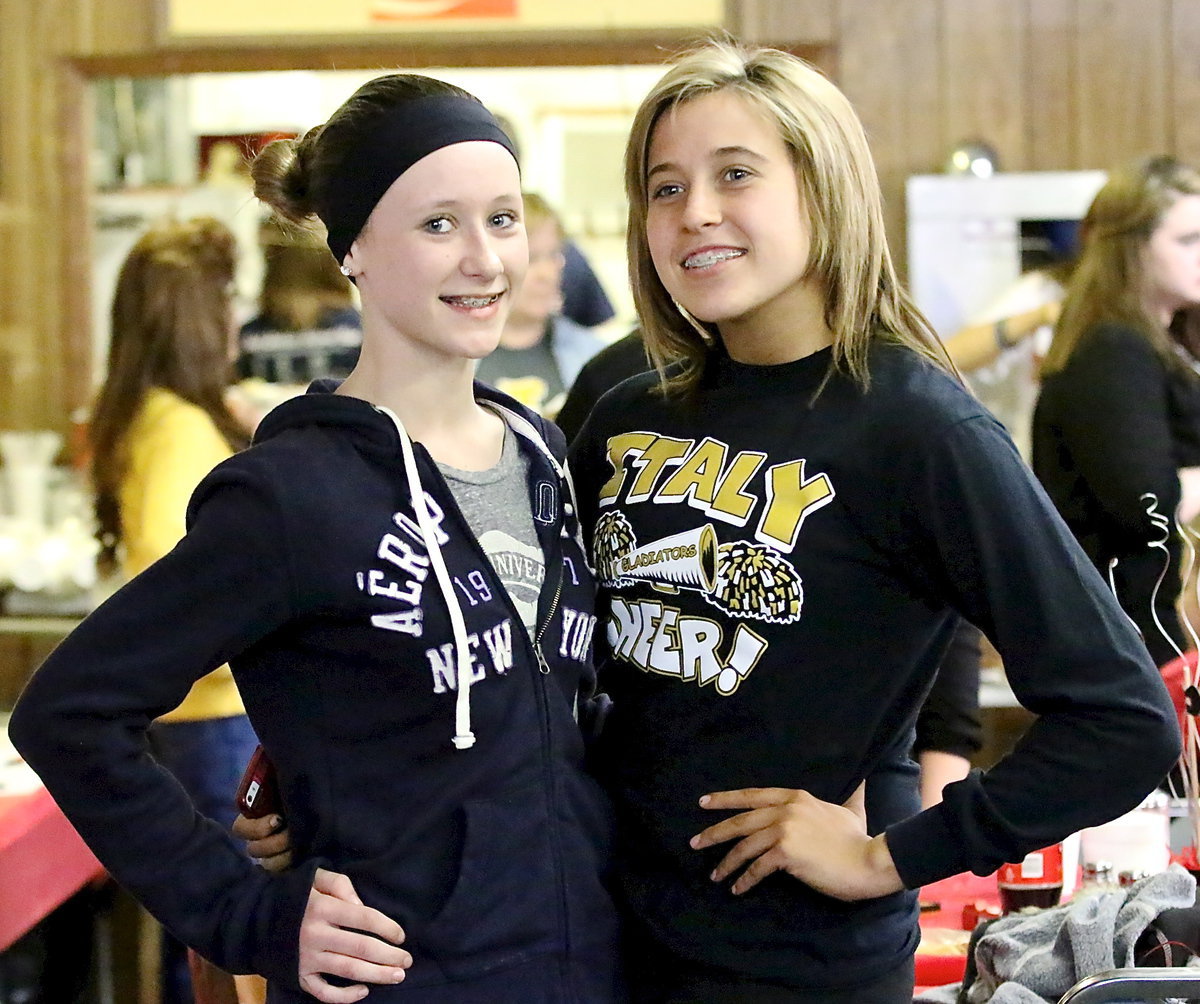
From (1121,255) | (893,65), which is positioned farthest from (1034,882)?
(893,65)

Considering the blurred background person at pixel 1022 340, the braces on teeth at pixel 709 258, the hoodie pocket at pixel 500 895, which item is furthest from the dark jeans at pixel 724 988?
the blurred background person at pixel 1022 340

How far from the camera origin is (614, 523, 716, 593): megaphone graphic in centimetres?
133

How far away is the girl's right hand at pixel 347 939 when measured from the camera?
1214 millimetres

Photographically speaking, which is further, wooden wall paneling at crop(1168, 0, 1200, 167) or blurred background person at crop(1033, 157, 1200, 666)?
wooden wall paneling at crop(1168, 0, 1200, 167)

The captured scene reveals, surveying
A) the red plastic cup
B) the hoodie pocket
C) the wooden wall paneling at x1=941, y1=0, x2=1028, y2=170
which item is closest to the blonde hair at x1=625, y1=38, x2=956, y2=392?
the hoodie pocket

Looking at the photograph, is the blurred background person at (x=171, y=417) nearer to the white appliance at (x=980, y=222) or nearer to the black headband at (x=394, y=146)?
the black headband at (x=394, y=146)

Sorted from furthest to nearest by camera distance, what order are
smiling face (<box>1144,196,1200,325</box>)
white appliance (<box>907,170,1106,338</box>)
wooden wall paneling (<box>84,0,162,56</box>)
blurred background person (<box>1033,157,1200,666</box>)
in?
1. wooden wall paneling (<box>84,0,162,56</box>)
2. white appliance (<box>907,170,1106,338</box>)
3. smiling face (<box>1144,196,1200,325</box>)
4. blurred background person (<box>1033,157,1200,666</box>)

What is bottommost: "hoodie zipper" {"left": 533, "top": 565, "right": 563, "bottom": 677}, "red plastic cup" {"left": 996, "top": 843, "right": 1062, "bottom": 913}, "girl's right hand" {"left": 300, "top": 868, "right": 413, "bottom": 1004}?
"red plastic cup" {"left": 996, "top": 843, "right": 1062, "bottom": 913}

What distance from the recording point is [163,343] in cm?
281

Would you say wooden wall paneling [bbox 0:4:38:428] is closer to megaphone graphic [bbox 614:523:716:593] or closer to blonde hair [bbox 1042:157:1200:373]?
blonde hair [bbox 1042:157:1200:373]

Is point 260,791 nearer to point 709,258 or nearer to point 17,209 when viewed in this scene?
point 709,258

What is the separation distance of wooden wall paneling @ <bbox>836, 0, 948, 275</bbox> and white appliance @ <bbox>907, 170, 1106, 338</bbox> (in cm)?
12

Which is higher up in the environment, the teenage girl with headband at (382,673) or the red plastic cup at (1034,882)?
the teenage girl with headband at (382,673)

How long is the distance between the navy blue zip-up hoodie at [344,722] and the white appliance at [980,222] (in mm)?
3056
